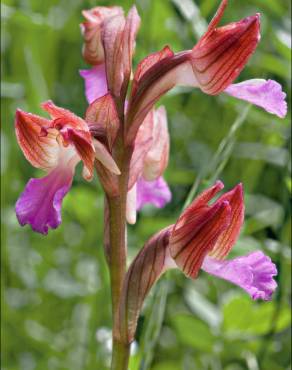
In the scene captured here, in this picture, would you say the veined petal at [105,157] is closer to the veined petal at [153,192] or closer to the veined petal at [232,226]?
the veined petal at [232,226]

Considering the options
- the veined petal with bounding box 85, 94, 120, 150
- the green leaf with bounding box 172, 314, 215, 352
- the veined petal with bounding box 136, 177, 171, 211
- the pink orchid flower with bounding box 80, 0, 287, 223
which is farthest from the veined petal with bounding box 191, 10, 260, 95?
the green leaf with bounding box 172, 314, 215, 352

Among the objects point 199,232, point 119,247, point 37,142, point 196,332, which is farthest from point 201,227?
point 196,332

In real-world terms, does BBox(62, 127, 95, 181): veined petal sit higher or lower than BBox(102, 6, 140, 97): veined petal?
lower

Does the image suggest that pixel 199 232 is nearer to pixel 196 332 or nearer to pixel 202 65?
pixel 202 65

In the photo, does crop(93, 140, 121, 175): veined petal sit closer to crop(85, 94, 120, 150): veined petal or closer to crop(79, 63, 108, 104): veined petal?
crop(85, 94, 120, 150): veined petal

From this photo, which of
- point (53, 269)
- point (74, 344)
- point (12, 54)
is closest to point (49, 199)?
point (74, 344)

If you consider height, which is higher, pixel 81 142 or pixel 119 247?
pixel 81 142
